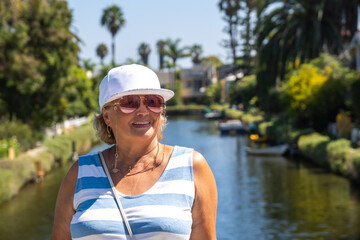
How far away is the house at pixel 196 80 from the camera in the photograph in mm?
124562

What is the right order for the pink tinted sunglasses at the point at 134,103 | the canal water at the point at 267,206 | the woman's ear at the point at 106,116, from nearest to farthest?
the pink tinted sunglasses at the point at 134,103
the woman's ear at the point at 106,116
the canal water at the point at 267,206

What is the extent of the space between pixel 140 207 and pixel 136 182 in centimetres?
19

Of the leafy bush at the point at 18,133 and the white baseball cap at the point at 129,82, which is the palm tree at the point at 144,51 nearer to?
the leafy bush at the point at 18,133

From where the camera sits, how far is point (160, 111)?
10.5 feet

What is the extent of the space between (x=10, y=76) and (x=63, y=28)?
562 centimetres

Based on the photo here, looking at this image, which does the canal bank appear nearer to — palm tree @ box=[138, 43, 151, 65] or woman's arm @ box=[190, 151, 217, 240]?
woman's arm @ box=[190, 151, 217, 240]

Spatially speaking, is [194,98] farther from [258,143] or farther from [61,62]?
[61,62]

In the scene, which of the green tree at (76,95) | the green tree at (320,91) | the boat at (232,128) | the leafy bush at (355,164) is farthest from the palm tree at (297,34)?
the leafy bush at (355,164)

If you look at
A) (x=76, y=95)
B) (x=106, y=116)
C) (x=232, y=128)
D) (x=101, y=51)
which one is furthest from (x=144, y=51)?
(x=106, y=116)

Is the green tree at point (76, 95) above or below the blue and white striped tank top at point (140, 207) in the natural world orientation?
below

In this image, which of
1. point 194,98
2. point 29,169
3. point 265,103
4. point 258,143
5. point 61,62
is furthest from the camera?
point 194,98

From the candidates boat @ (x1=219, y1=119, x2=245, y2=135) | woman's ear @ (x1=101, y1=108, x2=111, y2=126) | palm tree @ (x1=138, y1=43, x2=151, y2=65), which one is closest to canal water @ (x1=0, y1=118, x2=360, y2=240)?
woman's ear @ (x1=101, y1=108, x2=111, y2=126)

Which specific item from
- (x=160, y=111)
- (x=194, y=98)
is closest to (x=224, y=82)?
(x=194, y=98)

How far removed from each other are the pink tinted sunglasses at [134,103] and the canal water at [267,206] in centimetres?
1689
